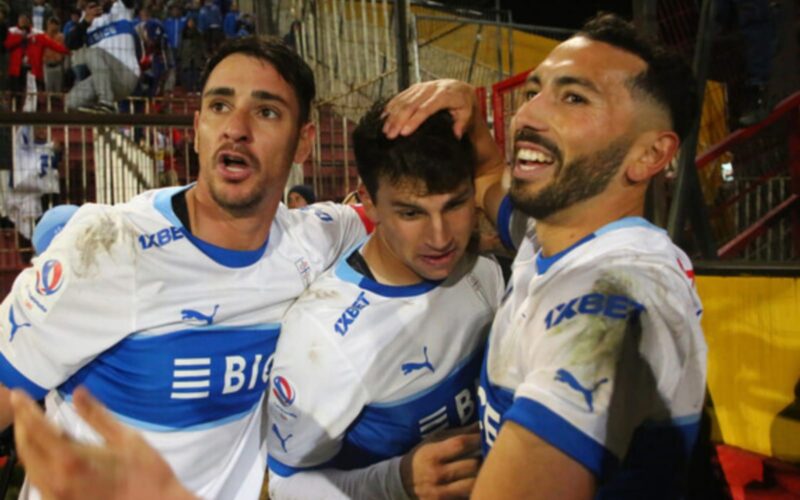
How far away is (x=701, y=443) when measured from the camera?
2428mm

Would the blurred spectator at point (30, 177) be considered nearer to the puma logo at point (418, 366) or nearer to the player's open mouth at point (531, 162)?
the puma logo at point (418, 366)

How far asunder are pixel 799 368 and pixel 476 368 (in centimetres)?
186

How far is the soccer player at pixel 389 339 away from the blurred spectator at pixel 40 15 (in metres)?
10.5

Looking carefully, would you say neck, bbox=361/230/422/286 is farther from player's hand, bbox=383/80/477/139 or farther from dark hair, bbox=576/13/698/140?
dark hair, bbox=576/13/698/140

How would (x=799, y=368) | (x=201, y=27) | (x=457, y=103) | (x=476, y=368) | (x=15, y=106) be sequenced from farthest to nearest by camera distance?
(x=201, y=27) → (x=15, y=106) → (x=799, y=368) → (x=457, y=103) → (x=476, y=368)

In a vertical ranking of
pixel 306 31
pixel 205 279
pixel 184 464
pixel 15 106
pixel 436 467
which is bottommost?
pixel 184 464

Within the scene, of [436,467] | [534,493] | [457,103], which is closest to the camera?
[534,493]

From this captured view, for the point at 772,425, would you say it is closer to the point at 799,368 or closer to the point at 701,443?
the point at 799,368

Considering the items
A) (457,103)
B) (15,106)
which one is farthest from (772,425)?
(15,106)

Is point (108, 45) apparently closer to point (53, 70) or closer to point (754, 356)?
point (53, 70)

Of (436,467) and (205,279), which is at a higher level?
(205,279)

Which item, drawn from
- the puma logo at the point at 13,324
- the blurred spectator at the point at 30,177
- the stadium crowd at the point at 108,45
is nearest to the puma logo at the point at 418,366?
the puma logo at the point at 13,324

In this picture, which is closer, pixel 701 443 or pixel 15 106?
pixel 701 443

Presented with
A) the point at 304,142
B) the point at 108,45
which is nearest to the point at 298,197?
the point at 304,142
